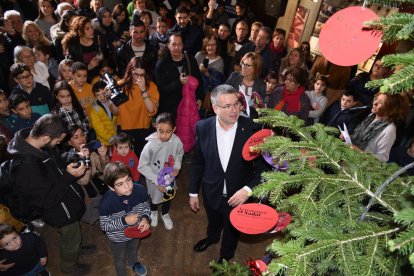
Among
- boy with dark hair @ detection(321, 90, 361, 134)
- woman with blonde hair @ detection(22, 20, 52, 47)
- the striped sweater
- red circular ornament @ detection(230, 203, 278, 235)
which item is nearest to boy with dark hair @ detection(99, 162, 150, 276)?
the striped sweater

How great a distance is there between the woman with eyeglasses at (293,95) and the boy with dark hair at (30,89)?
3003 millimetres

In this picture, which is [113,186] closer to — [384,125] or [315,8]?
[384,125]

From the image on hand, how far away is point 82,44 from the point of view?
16.1ft

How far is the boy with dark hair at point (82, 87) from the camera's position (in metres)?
4.06

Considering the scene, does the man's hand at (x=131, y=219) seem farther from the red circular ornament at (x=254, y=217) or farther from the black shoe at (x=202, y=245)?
the black shoe at (x=202, y=245)

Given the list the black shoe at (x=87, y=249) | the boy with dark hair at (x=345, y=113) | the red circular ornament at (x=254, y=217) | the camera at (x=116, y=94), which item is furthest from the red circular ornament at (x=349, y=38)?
the black shoe at (x=87, y=249)

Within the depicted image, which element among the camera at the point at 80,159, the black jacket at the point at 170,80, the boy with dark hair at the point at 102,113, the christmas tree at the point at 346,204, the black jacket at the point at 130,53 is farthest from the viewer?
the black jacket at the point at 130,53

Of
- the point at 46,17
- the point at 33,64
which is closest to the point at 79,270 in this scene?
the point at 33,64

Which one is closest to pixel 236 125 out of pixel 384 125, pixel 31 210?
pixel 384 125

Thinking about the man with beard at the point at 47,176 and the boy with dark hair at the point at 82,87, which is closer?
the man with beard at the point at 47,176

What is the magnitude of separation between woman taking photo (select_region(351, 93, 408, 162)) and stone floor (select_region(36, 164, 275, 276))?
1.75m

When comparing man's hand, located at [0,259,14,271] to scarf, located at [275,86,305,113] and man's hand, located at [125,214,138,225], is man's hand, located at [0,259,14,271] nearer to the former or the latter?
man's hand, located at [125,214,138,225]

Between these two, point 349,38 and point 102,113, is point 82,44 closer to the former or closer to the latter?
point 102,113

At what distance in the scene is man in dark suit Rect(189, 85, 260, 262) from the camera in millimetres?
2732
